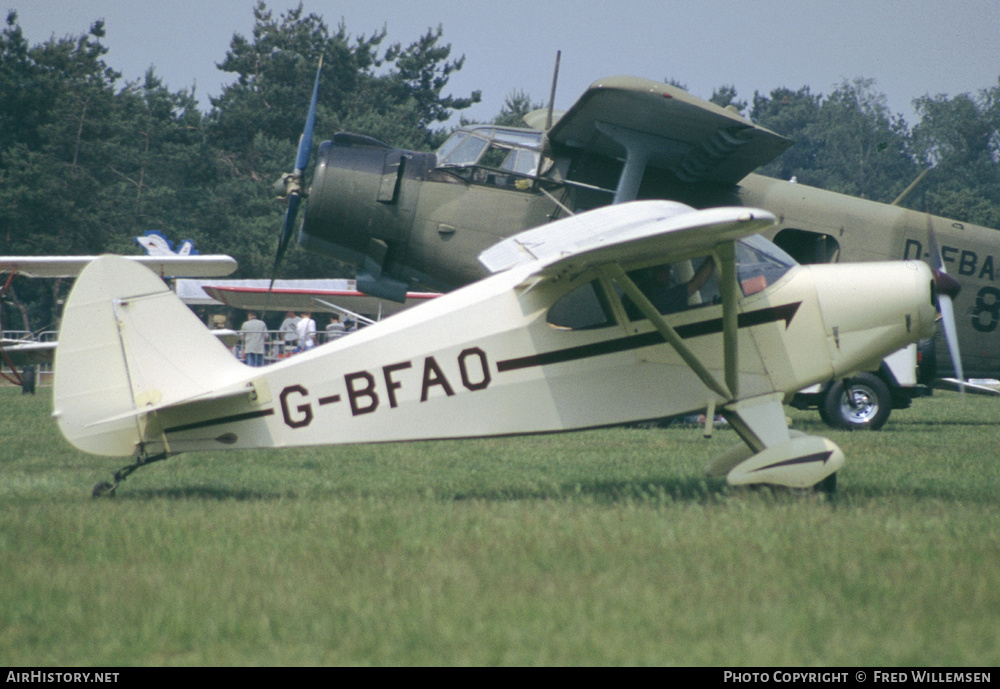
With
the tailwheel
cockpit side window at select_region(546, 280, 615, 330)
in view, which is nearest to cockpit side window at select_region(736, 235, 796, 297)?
cockpit side window at select_region(546, 280, 615, 330)

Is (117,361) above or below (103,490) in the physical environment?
above

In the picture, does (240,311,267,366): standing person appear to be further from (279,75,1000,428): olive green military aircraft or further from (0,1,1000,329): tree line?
(0,1,1000,329): tree line

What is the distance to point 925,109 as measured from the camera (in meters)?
90.6

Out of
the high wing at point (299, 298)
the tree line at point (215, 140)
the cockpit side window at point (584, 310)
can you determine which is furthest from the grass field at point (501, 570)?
the tree line at point (215, 140)

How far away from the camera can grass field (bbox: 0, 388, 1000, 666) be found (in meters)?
3.65

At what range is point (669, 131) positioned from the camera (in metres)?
10.9

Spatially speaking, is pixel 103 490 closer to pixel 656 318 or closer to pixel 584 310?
pixel 584 310

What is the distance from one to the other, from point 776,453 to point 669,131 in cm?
529

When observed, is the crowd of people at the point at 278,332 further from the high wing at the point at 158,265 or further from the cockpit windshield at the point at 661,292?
the cockpit windshield at the point at 661,292

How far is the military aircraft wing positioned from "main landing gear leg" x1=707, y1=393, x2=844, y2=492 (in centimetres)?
421

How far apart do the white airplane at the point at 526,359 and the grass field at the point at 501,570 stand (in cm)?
55

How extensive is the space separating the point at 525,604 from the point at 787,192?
992cm

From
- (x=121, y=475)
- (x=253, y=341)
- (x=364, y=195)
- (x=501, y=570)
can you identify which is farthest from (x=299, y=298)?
(x=501, y=570)
